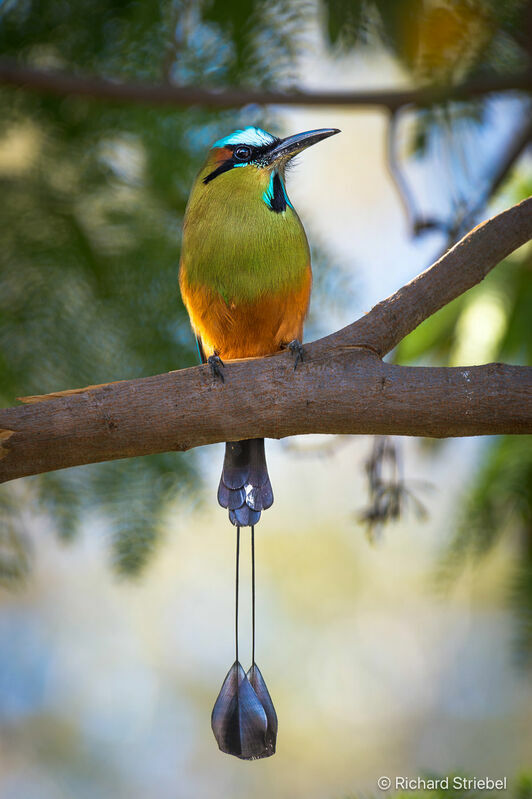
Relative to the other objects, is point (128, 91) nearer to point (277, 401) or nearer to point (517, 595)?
point (277, 401)

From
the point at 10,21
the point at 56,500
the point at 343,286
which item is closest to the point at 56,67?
the point at 10,21

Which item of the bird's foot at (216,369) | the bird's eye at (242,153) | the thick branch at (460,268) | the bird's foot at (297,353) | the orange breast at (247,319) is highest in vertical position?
the bird's eye at (242,153)

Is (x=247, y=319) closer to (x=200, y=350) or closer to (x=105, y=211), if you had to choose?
(x=200, y=350)

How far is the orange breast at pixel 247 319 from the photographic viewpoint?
4.09 feet

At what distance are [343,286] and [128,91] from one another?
0.54 meters

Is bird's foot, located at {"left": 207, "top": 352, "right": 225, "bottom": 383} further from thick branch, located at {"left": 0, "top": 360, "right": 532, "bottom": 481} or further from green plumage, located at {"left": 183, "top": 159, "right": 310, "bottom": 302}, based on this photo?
green plumage, located at {"left": 183, "top": 159, "right": 310, "bottom": 302}

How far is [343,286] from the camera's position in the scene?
153cm

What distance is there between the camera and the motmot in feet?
4.05

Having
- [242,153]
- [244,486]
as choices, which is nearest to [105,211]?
[242,153]

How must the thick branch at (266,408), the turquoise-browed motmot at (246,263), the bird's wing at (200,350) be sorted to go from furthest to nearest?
the bird's wing at (200,350)
the turquoise-browed motmot at (246,263)
the thick branch at (266,408)

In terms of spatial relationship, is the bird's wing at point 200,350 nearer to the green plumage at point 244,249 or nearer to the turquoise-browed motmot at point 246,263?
the turquoise-browed motmot at point 246,263

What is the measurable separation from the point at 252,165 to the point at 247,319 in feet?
0.89

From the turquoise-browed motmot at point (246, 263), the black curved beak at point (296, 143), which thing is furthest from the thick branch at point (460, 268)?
the black curved beak at point (296, 143)

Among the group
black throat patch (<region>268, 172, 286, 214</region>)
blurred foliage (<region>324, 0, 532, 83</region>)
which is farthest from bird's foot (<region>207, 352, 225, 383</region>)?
blurred foliage (<region>324, 0, 532, 83</region>)
